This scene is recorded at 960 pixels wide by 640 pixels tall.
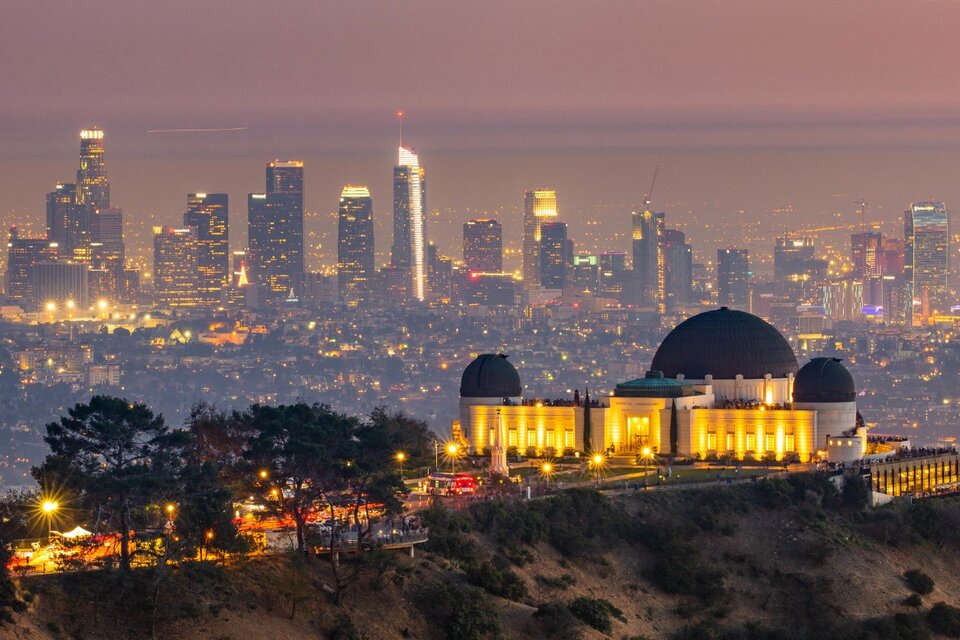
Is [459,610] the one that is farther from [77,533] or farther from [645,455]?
[645,455]

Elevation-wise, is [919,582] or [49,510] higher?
[49,510]

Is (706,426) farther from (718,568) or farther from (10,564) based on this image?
(10,564)

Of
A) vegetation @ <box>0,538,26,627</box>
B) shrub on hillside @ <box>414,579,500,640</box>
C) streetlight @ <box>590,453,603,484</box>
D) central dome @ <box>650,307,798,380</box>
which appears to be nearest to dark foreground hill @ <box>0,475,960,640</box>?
shrub on hillside @ <box>414,579,500,640</box>

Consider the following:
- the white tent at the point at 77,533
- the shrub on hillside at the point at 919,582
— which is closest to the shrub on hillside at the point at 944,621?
the shrub on hillside at the point at 919,582

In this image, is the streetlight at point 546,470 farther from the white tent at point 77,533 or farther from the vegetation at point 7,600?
the vegetation at point 7,600

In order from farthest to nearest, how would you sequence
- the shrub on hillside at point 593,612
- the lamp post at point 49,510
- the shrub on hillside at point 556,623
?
the shrub on hillside at point 593,612
the shrub on hillside at point 556,623
the lamp post at point 49,510

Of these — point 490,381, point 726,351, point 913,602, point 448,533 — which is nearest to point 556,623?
point 448,533
